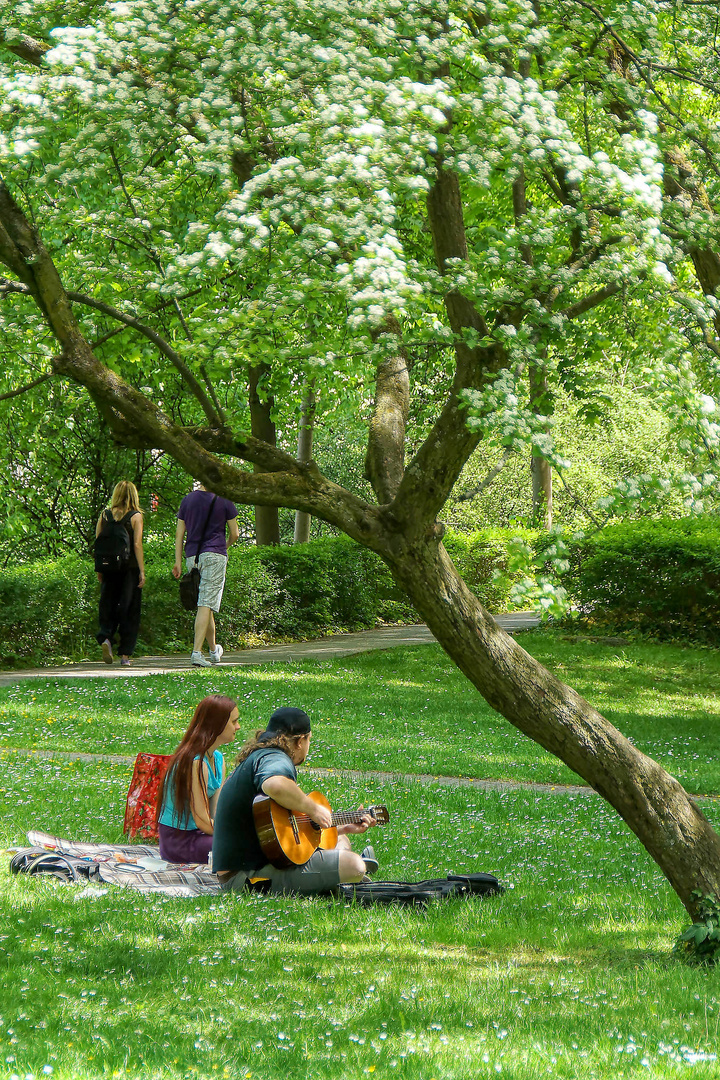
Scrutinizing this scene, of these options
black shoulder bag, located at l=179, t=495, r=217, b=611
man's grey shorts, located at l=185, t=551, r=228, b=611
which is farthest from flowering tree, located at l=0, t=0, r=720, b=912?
black shoulder bag, located at l=179, t=495, r=217, b=611

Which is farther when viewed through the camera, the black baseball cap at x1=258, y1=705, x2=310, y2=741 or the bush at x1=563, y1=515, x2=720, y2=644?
the bush at x1=563, y1=515, x2=720, y2=644

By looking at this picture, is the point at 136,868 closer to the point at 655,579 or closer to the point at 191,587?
the point at 191,587

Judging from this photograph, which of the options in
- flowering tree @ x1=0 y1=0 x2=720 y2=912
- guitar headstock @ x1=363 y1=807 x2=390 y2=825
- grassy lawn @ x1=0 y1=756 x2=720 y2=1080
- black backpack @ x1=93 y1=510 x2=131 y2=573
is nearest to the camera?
grassy lawn @ x1=0 y1=756 x2=720 y2=1080

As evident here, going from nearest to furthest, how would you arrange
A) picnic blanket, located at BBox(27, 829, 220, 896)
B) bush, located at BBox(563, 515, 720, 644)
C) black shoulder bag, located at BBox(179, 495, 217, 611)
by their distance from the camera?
picnic blanket, located at BBox(27, 829, 220, 896), black shoulder bag, located at BBox(179, 495, 217, 611), bush, located at BBox(563, 515, 720, 644)

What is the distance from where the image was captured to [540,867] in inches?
251

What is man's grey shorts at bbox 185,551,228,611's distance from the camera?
1201 cm

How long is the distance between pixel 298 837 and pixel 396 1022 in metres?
1.76

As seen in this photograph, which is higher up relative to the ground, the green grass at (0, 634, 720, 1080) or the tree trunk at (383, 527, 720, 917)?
the tree trunk at (383, 527, 720, 917)

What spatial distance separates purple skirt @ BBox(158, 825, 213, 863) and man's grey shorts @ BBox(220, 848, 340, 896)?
0.57 m

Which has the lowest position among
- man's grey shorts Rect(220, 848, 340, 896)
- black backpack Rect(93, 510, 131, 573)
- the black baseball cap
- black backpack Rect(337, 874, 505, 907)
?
black backpack Rect(337, 874, 505, 907)

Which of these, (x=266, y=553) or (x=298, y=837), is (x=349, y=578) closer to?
(x=266, y=553)

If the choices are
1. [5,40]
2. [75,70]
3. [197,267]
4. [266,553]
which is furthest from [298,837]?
[266,553]

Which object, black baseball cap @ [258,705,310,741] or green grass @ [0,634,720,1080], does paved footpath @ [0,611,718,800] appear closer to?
green grass @ [0,634,720,1080]

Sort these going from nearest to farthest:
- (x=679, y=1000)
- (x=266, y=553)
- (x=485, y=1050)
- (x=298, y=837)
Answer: (x=485, y=1050) → (x=679, y=1000) → (x=298, y=837) → (x=266, y=553)
